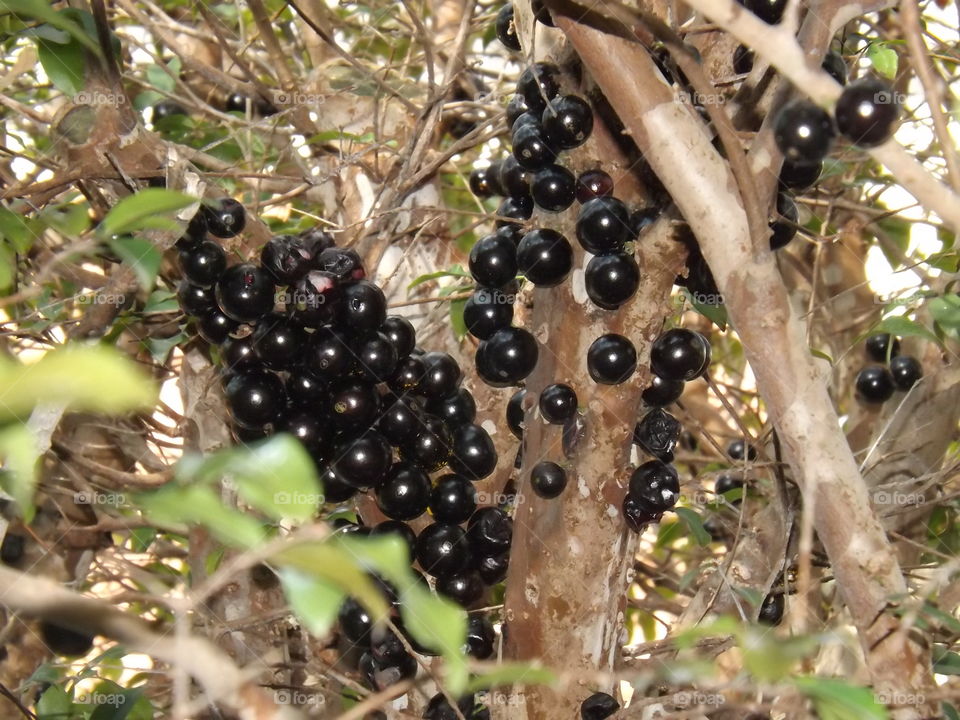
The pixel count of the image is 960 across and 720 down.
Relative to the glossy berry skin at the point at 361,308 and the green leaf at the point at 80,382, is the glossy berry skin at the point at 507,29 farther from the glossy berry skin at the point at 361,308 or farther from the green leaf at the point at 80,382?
the green leaf at the point at 80,382

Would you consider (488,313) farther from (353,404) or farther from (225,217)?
(225,217)

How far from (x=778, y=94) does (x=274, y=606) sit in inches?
41.6

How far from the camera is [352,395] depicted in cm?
115

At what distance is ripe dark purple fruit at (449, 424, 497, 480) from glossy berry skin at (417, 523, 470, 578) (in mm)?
76

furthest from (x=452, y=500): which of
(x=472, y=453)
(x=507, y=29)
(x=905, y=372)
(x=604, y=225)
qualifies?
(x=905, y=372)

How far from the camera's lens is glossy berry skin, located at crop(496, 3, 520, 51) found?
4.25 ft

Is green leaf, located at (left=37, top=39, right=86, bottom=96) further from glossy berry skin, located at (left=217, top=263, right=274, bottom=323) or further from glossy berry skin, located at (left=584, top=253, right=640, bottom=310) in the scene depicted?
glossy berry skin, located at (left=584, top=253, right=640, bottom=310)

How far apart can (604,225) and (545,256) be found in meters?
0.09

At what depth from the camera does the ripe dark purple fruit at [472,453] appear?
1214 millimetres

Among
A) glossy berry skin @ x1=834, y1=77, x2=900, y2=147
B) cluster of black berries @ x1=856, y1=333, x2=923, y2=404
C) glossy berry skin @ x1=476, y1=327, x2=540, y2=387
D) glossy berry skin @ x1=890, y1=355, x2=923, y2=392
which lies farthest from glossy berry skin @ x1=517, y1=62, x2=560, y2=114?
glossy berry skin @ x1=890, y1=355, x2=923, y2=392

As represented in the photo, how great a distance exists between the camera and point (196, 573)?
1.48 m

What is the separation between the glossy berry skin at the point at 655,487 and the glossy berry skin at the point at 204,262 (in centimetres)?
56

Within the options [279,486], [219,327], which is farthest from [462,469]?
[279,486]

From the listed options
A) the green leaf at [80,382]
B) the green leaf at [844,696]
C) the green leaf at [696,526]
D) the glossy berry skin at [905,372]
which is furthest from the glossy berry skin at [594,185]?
the glossy berry skin at [905,372]
